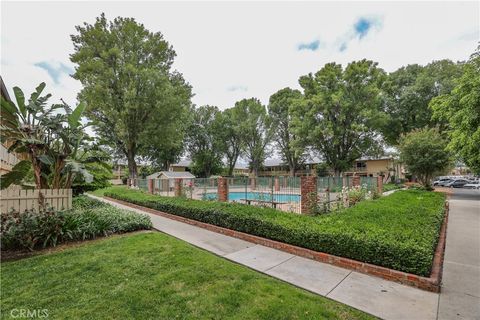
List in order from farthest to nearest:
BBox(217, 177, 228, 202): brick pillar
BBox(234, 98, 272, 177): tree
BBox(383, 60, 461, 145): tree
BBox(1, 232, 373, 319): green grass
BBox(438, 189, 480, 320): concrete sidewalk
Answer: BBox(234, 98, 272, 177): tree
BBox(383, 60, 461, 145): tree
BBox(217, 177, 228, 202): brick pillar
BBox(438, 189, 480, 320): concrete sidewalk
BBox(1, 232, 373, 319): green grass

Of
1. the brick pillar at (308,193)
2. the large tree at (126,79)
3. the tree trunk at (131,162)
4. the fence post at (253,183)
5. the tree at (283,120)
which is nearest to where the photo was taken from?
the brick pillar at (308,193)

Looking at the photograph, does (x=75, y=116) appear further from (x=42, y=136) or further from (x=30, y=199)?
(x=30, y=199)

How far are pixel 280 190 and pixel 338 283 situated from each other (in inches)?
251

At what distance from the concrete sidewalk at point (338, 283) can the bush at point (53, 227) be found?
2.90m

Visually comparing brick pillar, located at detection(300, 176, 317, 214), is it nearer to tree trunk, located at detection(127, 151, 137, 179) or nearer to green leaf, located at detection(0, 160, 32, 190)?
green leaf, located at detection(0, 160, 32, 190)

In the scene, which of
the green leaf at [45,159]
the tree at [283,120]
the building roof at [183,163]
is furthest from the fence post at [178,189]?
the building roof at [183,163]

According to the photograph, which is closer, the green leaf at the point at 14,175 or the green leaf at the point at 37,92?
the green leaf at the point at 14,175

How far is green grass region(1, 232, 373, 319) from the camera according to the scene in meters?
2.96

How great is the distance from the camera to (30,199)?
6105 mm

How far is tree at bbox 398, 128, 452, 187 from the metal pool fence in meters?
6.21

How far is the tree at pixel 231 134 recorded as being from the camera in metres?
37.5

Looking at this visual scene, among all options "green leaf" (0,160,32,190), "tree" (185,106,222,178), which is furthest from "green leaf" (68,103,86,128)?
"tree" (185,106,222,178)

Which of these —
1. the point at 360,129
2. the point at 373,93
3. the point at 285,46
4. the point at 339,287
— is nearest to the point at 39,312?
the point at 339,287

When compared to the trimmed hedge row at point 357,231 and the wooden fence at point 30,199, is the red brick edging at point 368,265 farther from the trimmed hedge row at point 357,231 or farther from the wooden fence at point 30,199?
the wooden fence at point 30,199
